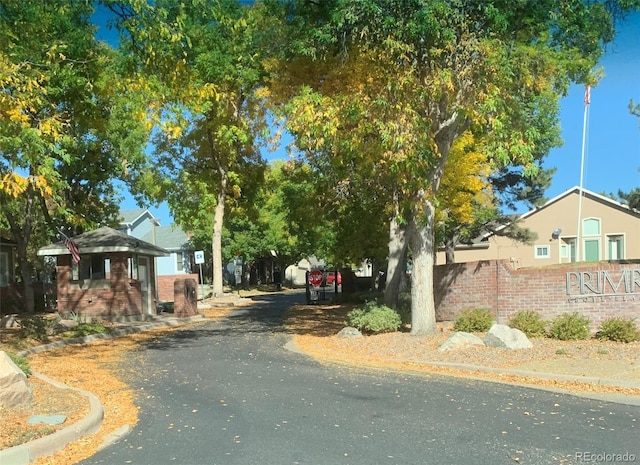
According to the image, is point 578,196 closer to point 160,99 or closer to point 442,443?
point 160,99

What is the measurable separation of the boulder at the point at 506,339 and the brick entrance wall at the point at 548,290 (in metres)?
2.19

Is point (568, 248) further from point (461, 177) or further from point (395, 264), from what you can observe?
point (395, 264)

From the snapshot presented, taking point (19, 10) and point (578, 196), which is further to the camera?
point (578, 196)

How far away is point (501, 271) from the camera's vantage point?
15.2 meters

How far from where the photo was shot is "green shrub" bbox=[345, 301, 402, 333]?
15156 mm

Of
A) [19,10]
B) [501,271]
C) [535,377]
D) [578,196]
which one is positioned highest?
[19,10]

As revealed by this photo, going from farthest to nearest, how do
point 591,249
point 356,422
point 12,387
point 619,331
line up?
point 591,249, point 619,331, point 12,387, point 356,422

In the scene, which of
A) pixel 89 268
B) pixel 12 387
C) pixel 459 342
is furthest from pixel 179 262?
pixel 12 387

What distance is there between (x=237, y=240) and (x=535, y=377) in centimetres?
3992

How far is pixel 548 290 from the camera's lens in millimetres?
14344

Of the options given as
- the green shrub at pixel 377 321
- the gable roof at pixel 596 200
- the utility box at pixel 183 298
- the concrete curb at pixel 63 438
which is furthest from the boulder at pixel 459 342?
the gable roof at pixel 596 200

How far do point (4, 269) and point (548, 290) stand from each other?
2277cm

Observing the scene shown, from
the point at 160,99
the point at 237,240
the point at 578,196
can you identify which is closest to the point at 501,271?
the point at 160,99

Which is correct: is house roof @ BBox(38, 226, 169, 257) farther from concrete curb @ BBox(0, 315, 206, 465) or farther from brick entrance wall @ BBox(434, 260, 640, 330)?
concrete curb @ BBox(0, 315, 206, 465)
